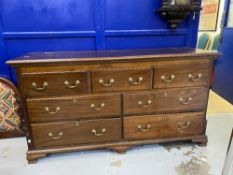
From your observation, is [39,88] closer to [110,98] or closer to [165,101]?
[110,98]

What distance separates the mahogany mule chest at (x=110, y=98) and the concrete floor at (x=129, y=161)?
0.10 meters

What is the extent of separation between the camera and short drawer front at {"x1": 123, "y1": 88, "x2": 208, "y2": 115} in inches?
64.0

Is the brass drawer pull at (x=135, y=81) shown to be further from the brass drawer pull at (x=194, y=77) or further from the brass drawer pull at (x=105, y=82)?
the brass drawer pull at (x=194, y=77)

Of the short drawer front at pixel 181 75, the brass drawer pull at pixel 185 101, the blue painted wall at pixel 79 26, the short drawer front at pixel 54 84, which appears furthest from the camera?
the blue painted wall at pixel 79 26

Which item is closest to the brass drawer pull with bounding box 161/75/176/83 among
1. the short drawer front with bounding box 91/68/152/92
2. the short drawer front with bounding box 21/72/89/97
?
the short drawer front with bounding box 91/68/152/92

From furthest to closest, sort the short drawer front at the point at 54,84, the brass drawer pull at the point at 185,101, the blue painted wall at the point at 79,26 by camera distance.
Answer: the blue painted wall at the point at 79,26 < the brass drawer pull at the point at 185,101 < the short drawer front at the point at 54,84

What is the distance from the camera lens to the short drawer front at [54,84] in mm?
1468

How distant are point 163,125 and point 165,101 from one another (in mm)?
228

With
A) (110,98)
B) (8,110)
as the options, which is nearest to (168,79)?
(110,98)

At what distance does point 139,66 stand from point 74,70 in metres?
0.50

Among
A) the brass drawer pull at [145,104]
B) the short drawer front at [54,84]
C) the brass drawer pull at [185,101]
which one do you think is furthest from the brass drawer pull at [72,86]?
the brass drawer pull at [185,101]

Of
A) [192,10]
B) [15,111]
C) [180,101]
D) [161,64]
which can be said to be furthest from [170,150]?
[15,111]

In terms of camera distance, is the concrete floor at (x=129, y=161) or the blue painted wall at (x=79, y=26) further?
the blue painted wall at (x=79, y=26)

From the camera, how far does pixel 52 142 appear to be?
1648 millimetres
